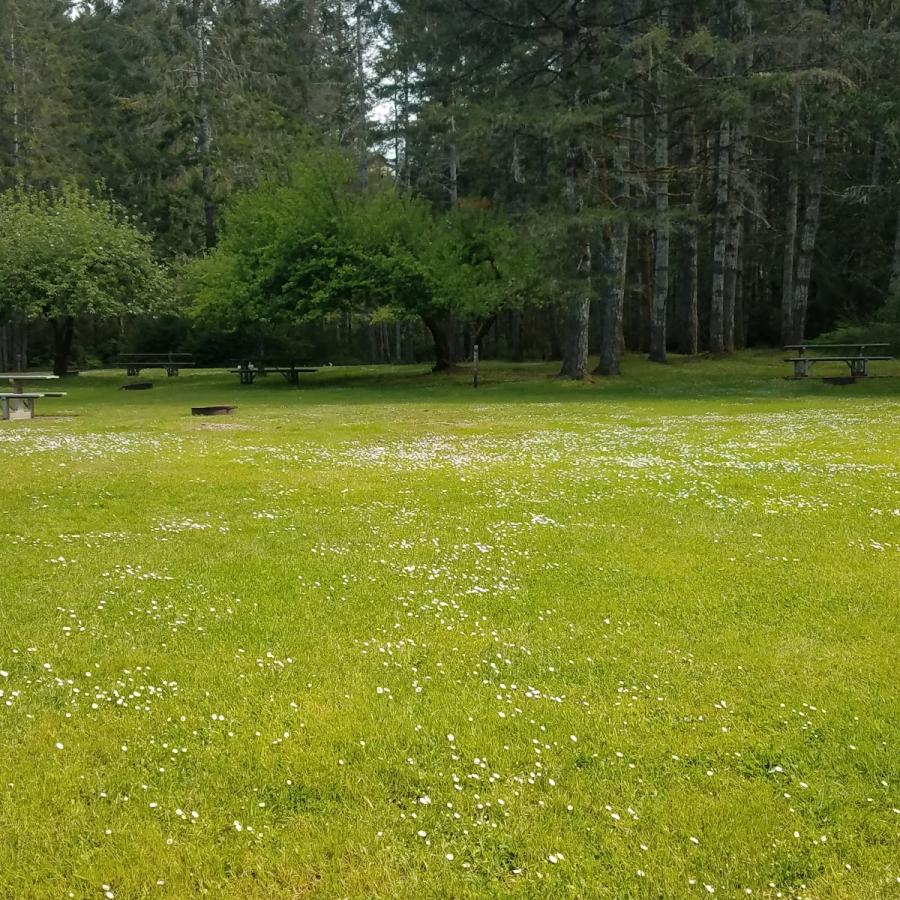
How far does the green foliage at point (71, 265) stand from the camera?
31594mm

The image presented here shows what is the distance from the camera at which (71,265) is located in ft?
105

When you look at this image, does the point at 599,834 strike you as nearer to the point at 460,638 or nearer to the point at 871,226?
the point at 460,638

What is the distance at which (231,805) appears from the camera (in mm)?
3420

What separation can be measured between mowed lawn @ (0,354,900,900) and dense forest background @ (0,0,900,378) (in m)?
16.4

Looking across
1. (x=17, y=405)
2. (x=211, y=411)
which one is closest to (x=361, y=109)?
(x=211, y=411)

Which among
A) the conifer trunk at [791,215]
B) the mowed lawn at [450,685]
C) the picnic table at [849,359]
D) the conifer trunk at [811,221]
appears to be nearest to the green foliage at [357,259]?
the picnic table at [849,359]

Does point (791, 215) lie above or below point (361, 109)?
below

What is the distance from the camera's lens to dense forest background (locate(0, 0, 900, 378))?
24.2 m

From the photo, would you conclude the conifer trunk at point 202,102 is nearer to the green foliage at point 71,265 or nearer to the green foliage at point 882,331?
the green foliage at point 71,265

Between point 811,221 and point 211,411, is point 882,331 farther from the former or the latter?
point 211,411

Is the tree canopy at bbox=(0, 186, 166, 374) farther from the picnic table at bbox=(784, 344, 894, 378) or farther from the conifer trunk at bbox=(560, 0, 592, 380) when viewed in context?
the picnic table at bbox=(784, 344, 894, 378)

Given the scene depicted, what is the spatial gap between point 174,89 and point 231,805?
42486 mm

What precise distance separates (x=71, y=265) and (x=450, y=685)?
32883 mm

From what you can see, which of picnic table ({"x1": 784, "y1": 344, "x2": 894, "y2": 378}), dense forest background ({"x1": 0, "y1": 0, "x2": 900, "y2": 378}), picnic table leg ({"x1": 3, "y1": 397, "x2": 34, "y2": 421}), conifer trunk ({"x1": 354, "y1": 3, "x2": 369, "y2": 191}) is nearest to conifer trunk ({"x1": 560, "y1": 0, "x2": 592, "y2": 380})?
dense forest background ({"x1": 0, "y1": 0, "x2": 900, "y2": 378})
